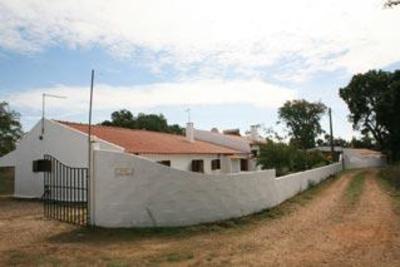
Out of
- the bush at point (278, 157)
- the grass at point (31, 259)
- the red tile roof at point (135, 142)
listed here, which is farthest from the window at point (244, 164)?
the grass at point (31, 259)

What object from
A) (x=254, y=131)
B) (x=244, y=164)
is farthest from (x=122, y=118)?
(x=244, y=164)

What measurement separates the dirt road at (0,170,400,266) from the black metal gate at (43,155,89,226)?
0.62 metres

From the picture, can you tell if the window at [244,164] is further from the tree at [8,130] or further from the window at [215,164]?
the tree at [8,130]

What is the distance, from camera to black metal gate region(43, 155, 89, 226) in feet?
48.1

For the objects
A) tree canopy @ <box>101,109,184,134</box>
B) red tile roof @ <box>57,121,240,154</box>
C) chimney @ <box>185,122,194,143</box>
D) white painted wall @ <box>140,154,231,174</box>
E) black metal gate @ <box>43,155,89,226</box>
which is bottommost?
black metal gate @ <box>43,155,89,226</box>

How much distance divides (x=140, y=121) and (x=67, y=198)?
43.5 meters

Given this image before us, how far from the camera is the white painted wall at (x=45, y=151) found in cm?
2214

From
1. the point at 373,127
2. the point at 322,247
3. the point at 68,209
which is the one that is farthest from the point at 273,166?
the point at 373,127

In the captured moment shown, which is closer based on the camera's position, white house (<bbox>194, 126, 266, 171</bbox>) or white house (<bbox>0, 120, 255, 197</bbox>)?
white house (<bbox>0, 120, 255, 197</bbox>)

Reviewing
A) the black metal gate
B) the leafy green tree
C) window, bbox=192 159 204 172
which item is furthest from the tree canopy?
the black metal gate

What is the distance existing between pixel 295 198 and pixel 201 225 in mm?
8752

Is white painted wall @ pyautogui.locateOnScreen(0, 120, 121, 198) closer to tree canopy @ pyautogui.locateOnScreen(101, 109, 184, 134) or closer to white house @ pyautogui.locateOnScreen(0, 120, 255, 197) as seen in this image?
white house @ pyautogui.locateOnScreen(0, 120, 255, 197)

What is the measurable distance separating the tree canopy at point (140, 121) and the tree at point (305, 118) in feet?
78.2

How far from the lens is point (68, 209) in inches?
663
